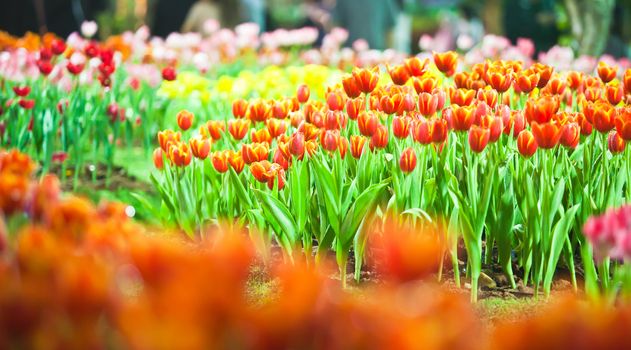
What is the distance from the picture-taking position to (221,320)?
3.05ft

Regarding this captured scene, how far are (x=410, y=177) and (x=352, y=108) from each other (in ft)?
1.60

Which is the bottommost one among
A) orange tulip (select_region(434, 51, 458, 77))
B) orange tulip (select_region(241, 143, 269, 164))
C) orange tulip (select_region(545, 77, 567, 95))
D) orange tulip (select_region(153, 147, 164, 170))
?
orange tulip (select_region(153, 147, 164, 170))

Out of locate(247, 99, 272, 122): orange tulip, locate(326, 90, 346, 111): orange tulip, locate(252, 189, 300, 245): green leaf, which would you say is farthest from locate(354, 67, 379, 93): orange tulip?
locate(252, 189, 300, 245): green leaf

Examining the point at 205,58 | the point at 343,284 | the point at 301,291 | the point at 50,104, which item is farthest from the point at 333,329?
the point at 205,58

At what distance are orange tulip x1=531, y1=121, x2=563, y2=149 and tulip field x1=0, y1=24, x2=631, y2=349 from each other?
0.01 m

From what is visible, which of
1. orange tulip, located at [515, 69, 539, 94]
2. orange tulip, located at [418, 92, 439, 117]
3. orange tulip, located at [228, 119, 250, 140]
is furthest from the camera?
orange tulip, located at [228, 119, 250, 140]

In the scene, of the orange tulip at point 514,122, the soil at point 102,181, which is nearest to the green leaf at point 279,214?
the orange tulip at point 514,122

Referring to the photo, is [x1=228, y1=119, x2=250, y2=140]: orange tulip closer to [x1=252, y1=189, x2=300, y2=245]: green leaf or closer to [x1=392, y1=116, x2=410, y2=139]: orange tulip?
[x1=252, y1=189, x2=300, y2=245]: green leaf

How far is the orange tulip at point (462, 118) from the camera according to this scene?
308cm

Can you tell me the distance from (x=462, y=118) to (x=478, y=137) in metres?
0.17

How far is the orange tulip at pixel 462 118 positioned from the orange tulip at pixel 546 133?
0.26 meters

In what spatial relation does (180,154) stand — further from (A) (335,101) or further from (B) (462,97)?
(B) (462,97)

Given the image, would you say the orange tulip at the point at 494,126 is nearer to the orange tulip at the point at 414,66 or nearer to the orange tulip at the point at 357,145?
the orange tulip at the point at 357,145

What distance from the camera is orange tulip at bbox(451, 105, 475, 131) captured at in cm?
308
